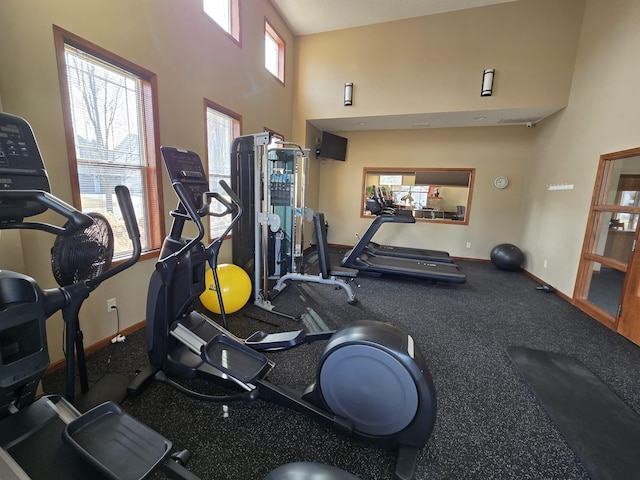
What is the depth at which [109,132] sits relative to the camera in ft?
7.92

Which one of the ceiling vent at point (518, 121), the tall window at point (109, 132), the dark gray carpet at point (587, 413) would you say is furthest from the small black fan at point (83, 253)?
the ceiling vent at point (518, 121)

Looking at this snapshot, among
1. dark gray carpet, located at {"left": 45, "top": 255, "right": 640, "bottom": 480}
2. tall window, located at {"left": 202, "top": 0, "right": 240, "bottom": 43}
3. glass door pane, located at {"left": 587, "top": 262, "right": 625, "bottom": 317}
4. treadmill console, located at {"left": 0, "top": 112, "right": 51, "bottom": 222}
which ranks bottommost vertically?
dark gray carpet, located at {"left": 45, "top": 255, "right": 640, "bottom": 480}

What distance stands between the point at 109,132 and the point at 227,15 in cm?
265

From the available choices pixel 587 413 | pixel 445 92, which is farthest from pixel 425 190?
pixel 587 413

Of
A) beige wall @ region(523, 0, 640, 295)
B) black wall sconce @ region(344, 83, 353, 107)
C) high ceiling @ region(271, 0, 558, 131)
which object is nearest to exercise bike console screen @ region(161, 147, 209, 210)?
black wall sconce @ region(344, 83, 353, 107)

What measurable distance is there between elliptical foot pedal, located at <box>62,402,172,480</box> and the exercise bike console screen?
1246 mm

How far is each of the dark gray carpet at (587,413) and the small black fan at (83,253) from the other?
2920mm

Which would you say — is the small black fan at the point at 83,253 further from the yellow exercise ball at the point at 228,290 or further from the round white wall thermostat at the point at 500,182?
the round white wall thermostat at the point at 500,182

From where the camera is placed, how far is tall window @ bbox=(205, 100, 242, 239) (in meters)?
3.60

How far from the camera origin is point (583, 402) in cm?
195

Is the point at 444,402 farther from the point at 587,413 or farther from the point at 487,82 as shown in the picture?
the point at 487,82

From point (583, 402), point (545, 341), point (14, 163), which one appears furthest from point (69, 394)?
point (545, 341)

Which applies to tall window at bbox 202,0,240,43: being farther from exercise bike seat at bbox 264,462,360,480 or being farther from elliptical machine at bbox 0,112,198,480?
exercise bike seat at bbox 264,462,360,480

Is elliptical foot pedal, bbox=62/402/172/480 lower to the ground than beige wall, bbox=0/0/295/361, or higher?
lower
